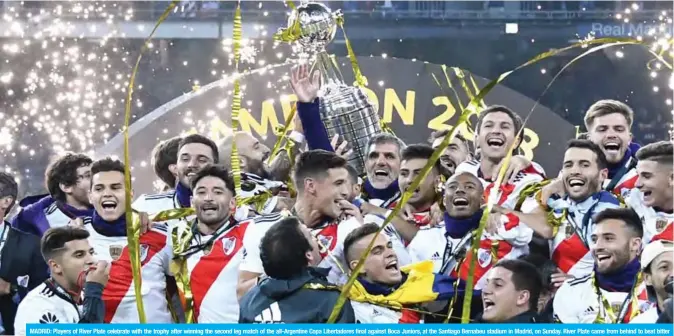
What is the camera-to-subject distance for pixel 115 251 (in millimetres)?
3939

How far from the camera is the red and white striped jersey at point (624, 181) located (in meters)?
3.94

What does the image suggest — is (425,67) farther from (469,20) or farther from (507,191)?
(507,191)

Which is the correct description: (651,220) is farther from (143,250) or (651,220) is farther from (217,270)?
(143,250)

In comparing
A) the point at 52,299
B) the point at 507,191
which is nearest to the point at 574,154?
the point at 507,191

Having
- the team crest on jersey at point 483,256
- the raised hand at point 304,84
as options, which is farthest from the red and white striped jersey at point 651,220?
the raised hand at point 304,84

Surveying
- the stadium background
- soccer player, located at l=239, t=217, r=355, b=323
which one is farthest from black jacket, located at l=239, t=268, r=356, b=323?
the stadium background

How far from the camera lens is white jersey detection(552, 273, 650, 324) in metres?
3.71

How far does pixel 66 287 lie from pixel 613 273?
157cm

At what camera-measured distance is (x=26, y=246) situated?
399 cm

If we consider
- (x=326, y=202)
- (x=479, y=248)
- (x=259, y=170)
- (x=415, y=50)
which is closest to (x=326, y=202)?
(x=326, y=202)

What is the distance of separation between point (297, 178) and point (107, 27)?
1.57 m

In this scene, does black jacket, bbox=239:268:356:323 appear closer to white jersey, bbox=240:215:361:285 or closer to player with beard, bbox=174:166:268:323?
white jersey, bbox=240:215:361:285

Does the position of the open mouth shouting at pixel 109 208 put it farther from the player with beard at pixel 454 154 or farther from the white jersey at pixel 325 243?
the player with beard at pixel 454 154
